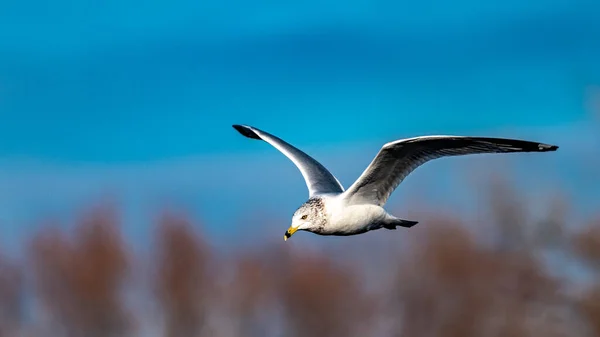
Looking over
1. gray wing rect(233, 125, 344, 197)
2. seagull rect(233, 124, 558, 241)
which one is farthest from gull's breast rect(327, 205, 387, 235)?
gray wing rect(233, 125, 344, 197)

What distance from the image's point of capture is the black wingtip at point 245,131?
22.2m

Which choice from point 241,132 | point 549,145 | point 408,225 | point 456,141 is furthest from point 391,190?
point 241,132

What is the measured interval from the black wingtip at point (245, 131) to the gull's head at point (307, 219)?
6.64m

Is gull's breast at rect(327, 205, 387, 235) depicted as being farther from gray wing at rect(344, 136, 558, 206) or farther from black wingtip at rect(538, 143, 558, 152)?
black wingtip at rect(538, 143, 558, 152)

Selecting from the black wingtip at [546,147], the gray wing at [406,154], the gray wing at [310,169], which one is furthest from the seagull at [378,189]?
the gray wing at [310,169]

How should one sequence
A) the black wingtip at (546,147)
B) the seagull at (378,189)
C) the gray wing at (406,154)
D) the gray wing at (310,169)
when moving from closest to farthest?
the black wingtip at (546,147)
the gray wing at (406,154)
the seagull at (378,189)
the gray wing at (310,169)

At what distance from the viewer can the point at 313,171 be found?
741 inches

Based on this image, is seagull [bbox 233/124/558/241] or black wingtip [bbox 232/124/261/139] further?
black wingtip [bbox 232/124/261/139]

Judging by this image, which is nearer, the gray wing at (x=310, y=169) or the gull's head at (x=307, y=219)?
the gull's head at (x=307, y=219)

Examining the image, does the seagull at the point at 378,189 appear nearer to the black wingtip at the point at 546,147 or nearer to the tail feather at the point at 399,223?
the tail feather at the point at 399,223

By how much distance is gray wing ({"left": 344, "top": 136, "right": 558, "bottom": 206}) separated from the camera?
1461 cm

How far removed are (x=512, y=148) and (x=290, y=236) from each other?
12.8 ft

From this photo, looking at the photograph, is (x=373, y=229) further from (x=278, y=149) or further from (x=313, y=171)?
(x=278, y=149)

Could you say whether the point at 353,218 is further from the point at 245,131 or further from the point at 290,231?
the point at 245,131
